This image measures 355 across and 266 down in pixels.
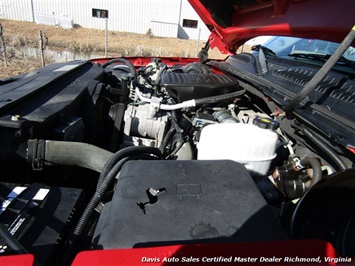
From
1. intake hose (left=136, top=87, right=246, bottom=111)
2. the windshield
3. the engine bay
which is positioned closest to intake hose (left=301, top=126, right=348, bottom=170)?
the engine bay

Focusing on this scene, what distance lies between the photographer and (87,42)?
15273 millimetres

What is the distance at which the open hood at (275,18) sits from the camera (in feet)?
4.53

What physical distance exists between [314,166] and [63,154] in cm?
112

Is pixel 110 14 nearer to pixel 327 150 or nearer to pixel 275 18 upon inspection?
pixel 275 18

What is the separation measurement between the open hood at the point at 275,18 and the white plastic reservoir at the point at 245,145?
2.38 ft

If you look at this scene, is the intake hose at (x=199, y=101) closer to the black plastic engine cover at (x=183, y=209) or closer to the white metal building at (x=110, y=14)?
the black plastic engine cover at (x=183, y=209)

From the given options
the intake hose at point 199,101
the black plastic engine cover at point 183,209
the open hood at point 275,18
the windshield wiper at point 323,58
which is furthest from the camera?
the intake hose at point 199,101

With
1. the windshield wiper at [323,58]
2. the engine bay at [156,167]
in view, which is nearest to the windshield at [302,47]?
the windshield wiper at [323,58]

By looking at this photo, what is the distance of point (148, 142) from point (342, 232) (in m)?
1.33

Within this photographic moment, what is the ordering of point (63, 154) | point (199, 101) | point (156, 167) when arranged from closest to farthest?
1. point (156, 167)
2. point (63, 154)
3. point (199, 101)

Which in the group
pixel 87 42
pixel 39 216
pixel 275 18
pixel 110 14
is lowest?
pixel 87 42

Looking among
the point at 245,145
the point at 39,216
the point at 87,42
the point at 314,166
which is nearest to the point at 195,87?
the point at 245,145

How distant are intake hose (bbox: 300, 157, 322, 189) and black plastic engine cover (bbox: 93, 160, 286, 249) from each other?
1.24 ft

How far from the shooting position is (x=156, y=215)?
0.76 m
